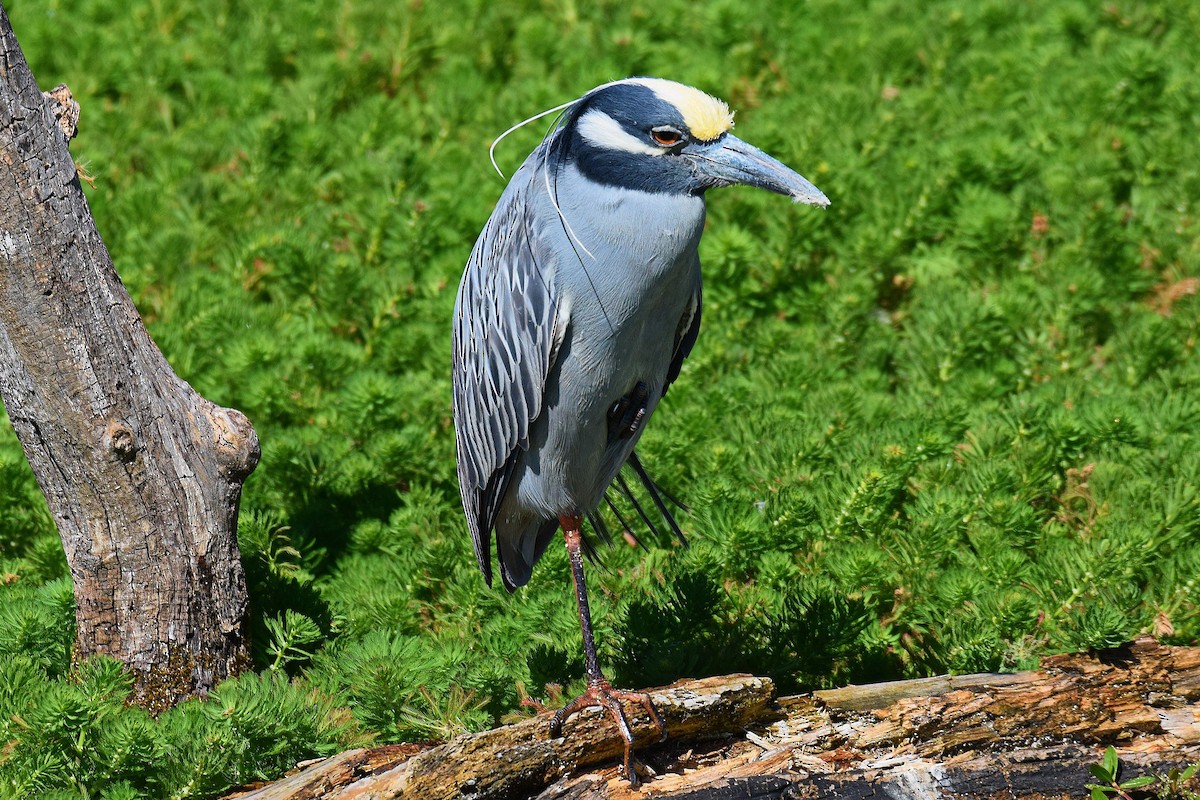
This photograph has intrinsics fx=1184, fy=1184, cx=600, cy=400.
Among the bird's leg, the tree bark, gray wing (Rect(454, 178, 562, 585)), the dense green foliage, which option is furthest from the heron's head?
the tree bark

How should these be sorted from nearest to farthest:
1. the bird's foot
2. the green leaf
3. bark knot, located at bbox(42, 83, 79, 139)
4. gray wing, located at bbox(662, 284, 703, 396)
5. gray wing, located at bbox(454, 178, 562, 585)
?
the green leaf
the bird's foot
gray wing, located at bbox(454, 178, 562, 585)
bark knot, located at bbox(42, 83, 79, 139)
gray wing, located at bbox(662, 284, 703, 396)

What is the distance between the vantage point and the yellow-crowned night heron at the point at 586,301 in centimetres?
352

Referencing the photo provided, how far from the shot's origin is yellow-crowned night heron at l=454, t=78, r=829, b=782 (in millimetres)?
3523

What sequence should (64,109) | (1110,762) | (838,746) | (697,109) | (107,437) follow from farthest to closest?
(64,109), (107,437), (838,746), (697,109), (1110,762)

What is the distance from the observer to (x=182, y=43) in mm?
7645

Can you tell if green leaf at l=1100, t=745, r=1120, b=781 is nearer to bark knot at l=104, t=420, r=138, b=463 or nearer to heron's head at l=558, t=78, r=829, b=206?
heron's head at l=558, t=78, r=829, b=206

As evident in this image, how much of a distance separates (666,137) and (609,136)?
0.17 metres

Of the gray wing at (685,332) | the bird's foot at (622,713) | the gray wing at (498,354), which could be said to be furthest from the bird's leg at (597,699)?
the gray wing at (685,332)

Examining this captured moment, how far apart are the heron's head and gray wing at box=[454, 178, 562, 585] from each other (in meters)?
0.39

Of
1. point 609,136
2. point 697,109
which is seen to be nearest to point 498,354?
point 609,136

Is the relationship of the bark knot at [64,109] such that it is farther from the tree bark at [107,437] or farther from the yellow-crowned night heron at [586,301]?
the yellow-crowned night heron at [586,301]

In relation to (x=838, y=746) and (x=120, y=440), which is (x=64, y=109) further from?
(x=838, y=746)

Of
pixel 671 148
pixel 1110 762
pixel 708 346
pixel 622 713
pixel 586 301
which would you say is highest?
pixel 671 148

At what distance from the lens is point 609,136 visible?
355 cm
